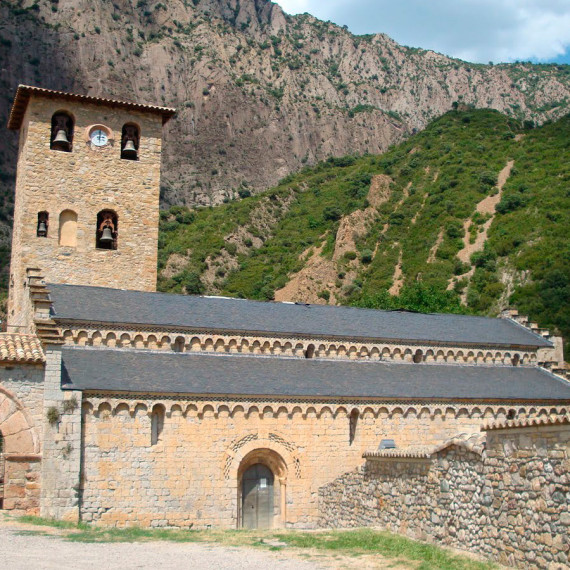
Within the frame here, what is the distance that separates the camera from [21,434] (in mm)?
20344

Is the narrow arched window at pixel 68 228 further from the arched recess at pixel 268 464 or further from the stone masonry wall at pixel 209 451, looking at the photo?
the arched recess at pixel 268 464

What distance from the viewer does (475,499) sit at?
14203 mm

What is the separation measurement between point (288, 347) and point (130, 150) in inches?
430

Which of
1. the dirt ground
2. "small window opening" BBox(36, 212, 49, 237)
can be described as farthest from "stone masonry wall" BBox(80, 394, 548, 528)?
"small window opening" BBox(36, 212, 49, 237)

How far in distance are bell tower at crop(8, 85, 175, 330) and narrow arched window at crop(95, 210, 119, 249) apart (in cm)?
4

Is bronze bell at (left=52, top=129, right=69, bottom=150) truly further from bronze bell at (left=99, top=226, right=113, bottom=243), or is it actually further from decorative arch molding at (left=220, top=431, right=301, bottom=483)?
decorative arch molding at (left=220, top=431, right=301, bottom=483)

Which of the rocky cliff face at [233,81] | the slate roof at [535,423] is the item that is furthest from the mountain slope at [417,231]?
the slate roof at [535,423]

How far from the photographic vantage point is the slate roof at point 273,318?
2477 cm

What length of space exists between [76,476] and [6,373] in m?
3.42

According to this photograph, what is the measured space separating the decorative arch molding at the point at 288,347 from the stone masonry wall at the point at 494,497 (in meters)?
8.27

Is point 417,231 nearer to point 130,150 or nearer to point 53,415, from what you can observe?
point 130,150

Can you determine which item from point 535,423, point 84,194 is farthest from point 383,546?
point 84,194

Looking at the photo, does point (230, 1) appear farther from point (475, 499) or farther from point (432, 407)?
point (475, 499)

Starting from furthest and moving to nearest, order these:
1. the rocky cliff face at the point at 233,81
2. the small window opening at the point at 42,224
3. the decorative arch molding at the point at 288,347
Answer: the rocky cliff face at the point at 233,81
the small window opening at the point at 42,224
the decorative arch molding at the point at 288,347
